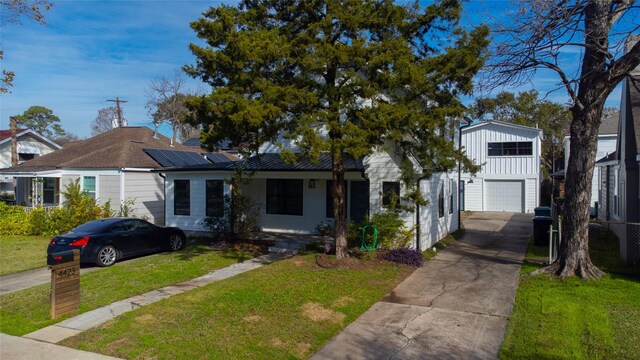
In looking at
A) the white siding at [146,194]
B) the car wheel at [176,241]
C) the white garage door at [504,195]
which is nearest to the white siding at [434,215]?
the car wheel at [176,241]

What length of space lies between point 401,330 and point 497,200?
79.3ft

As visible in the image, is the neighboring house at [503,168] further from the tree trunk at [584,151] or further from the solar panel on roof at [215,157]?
the tree trunk at [584,151]

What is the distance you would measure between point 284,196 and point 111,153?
9782 mm

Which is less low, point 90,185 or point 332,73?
point 332,73

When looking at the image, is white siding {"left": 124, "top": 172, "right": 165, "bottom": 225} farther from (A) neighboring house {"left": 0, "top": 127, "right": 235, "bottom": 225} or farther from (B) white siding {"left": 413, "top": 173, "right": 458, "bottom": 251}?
(B) white siding {"left": 413, "top": 173, "right": 458, "bottom": 251}

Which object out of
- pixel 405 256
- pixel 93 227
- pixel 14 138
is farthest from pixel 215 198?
pixel 14 138

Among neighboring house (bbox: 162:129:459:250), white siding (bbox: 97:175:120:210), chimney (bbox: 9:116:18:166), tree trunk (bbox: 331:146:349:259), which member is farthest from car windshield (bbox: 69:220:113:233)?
chimney (bbox: 9:116:18:166)

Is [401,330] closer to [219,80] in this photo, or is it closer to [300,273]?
[300,273]

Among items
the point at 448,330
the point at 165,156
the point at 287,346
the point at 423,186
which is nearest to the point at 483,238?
the point at 423,186

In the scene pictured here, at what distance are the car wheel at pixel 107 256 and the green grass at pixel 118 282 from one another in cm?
25

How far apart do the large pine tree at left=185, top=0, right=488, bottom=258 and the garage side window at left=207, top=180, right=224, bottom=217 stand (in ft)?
22.2

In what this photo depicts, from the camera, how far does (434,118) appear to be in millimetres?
9945

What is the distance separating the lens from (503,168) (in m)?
28.5

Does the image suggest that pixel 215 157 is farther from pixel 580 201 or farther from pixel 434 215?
pixel 580 201
